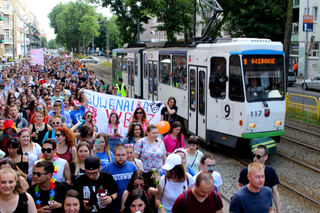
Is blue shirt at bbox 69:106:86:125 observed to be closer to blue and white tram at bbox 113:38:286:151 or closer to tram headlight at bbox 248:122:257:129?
blue and white tram at bbox 113:38:286:151

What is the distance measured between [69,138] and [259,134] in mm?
5433

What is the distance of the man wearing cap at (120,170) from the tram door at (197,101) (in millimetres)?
5926

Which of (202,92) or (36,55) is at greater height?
(36,55)

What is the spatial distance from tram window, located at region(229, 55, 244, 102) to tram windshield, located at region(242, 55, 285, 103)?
0.16 meters

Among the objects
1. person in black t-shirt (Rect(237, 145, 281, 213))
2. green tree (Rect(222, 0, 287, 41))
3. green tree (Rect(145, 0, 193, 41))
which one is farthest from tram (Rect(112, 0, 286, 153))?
green tree (Rect(222, 0, 287, 41))

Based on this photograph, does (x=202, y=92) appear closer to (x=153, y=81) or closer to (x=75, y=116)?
(x=75, y=116)

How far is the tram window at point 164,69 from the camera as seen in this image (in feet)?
45.2

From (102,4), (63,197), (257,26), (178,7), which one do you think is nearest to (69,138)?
(63,197)

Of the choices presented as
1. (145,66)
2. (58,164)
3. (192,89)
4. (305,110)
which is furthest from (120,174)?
(305,110)

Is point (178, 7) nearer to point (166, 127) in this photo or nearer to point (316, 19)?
point (316, 19)

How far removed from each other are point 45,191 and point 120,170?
3.59ft

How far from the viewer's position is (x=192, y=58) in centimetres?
1155

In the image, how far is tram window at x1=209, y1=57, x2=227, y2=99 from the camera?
9820mm

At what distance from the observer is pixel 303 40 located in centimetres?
3909
